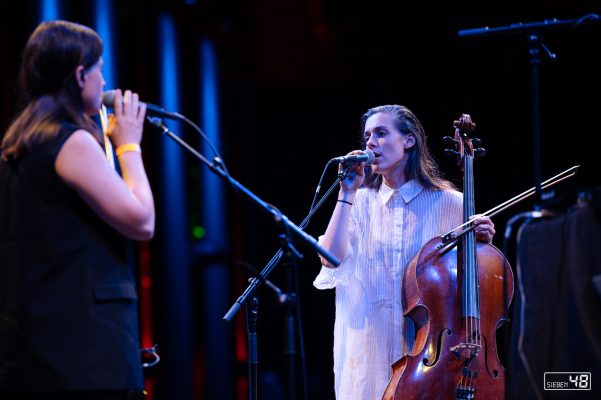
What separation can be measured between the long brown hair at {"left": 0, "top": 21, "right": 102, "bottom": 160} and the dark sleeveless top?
66 millimetres

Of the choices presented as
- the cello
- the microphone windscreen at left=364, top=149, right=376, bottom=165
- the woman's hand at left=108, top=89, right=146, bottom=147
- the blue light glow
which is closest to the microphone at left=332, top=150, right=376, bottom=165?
the microphone windscreen at left=364, top=149, right=376, bottom=165

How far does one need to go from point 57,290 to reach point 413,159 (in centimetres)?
202

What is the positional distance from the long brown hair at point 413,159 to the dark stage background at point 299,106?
4.43 ft

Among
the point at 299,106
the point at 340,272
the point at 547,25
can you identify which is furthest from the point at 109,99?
the point at 299,106

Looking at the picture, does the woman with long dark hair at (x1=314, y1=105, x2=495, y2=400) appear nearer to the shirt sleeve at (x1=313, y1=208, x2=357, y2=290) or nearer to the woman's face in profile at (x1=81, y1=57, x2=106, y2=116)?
the shirt sleeve at (x1=313, y1=208, x2=357, y2=290)

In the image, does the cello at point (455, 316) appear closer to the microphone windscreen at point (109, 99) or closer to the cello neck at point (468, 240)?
the cello neck at point (468, 240)

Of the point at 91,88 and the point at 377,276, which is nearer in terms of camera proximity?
the point at 91,88

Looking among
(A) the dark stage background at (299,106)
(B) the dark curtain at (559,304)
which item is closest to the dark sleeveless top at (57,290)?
(B) the dark curtain at (559,304)

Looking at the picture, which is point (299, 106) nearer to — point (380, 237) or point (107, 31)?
point (107, 31)

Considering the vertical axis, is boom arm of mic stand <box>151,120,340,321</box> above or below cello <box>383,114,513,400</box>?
above

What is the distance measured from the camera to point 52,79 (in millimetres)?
1978

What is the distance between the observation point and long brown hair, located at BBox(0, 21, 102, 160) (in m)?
1.95

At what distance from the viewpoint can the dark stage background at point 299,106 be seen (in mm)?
5086

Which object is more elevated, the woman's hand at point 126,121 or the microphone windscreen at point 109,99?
the microphone windscreen at point 109,99
